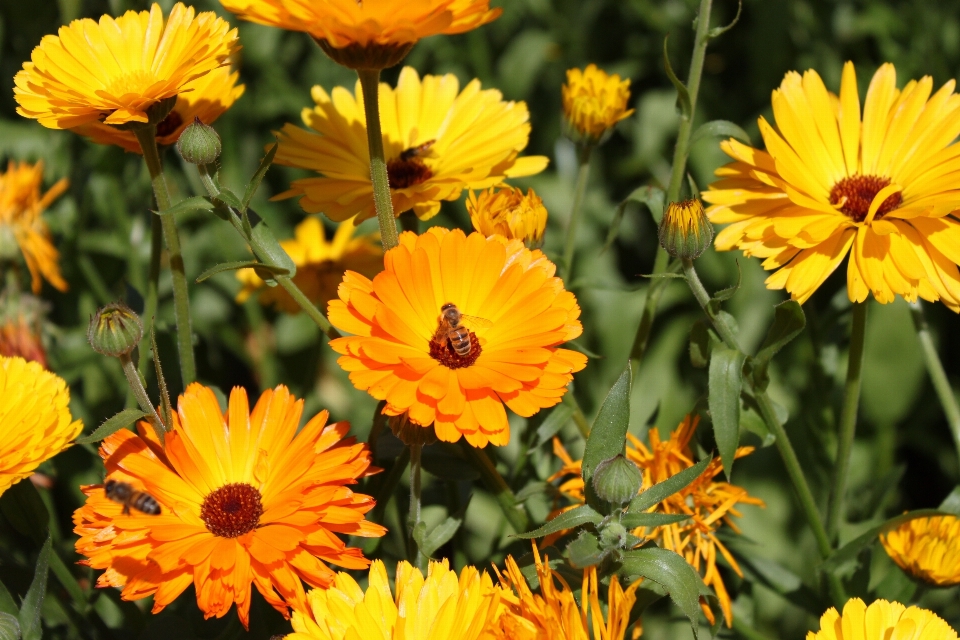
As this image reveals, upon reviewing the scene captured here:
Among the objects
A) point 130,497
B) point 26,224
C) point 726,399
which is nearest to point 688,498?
point 726,399

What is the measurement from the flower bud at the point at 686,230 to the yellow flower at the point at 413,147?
0.32 meters

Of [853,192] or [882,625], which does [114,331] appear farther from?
[853,192]

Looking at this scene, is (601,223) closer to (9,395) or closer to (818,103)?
(818,103)

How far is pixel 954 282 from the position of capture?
154cm

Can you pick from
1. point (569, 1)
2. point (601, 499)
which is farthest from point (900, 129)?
point (569, 1)

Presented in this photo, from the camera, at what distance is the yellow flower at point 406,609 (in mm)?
1229

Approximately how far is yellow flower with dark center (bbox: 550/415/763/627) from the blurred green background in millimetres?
167

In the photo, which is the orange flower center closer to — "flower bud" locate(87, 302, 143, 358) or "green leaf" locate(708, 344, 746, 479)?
"flower bud" locate(87, 302, 143, 358)

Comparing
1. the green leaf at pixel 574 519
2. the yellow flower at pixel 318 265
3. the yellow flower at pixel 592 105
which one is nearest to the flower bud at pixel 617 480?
the green leaf at pixel 574 519

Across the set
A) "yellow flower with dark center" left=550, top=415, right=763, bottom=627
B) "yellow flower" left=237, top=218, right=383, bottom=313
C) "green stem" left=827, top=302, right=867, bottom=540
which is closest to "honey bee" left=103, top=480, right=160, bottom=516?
"yellow flower with dark center" left=550, top=415, right=763, bottom=627

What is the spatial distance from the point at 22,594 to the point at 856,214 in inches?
59.4

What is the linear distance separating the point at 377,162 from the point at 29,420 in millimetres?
616

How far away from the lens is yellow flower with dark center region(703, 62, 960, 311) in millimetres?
1523

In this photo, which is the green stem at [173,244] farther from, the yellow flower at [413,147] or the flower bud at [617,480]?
the flower bud at [617,480]
